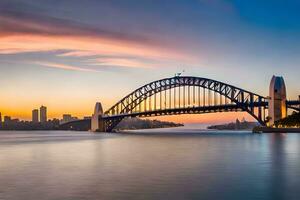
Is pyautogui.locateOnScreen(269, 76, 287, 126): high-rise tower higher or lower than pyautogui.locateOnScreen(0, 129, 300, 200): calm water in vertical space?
higher

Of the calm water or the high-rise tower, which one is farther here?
the high-rise tower

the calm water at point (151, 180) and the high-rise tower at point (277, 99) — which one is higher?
the high-rise tower at point (277, 99)

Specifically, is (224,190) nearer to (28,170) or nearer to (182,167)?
(182,167)

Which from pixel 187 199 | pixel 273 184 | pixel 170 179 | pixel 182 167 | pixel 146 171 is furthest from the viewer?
pixel 182 167

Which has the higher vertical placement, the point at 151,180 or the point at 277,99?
the point at 277,99

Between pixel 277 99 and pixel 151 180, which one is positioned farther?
pixel 277 99

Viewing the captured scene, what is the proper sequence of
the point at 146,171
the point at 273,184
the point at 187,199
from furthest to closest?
the point at 146,171, the point at 273,184, the point at 187,199

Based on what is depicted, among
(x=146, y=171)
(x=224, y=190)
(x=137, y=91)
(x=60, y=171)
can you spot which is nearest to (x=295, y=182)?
(x=224, y=190)

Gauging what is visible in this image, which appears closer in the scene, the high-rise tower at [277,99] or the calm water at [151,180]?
the calm water at [151,180]
